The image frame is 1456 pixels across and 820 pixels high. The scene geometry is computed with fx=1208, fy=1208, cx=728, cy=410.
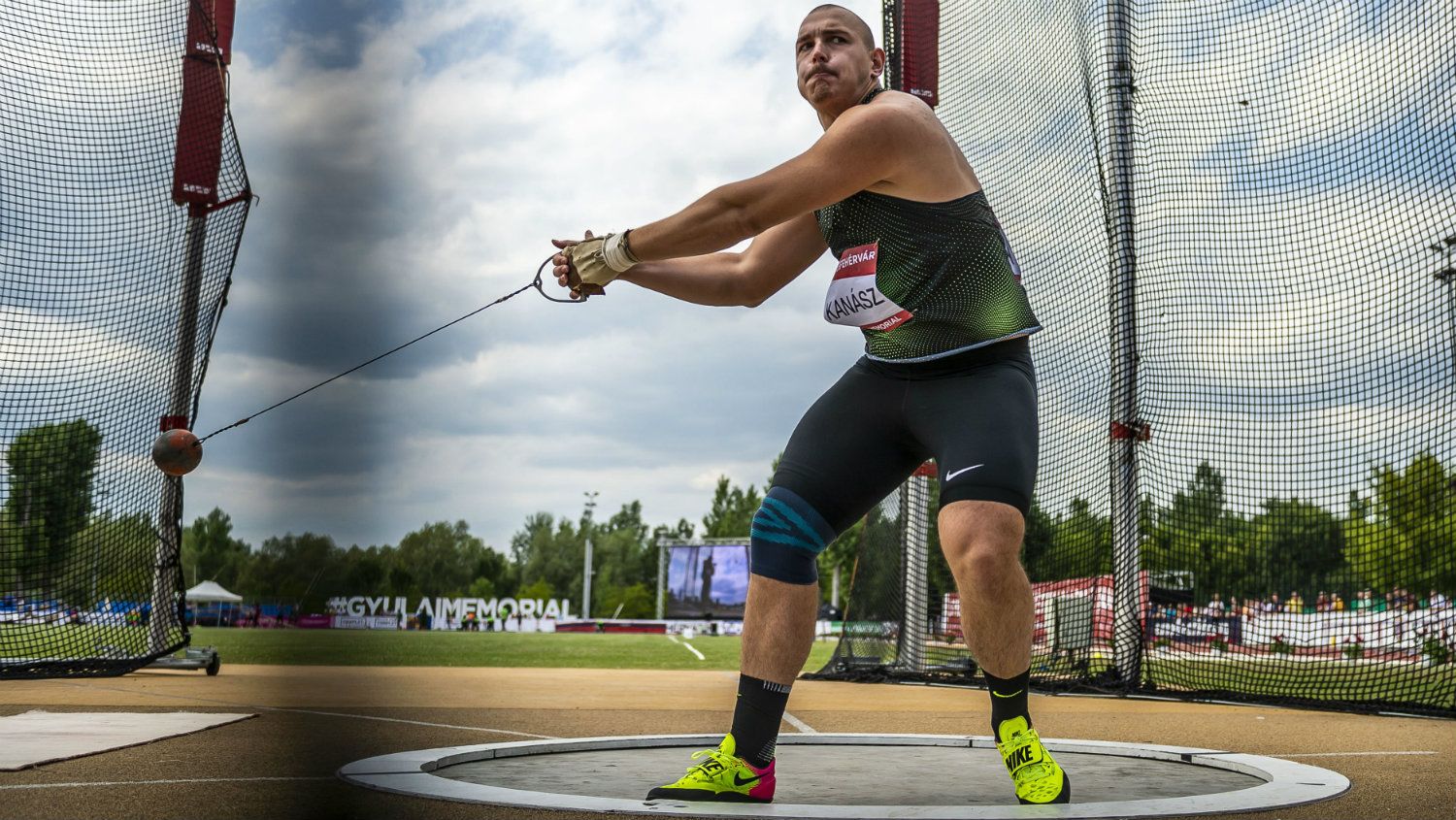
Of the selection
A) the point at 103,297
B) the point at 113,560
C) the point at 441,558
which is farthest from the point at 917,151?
the point at 113,560

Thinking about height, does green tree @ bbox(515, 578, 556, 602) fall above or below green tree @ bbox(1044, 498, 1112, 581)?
below

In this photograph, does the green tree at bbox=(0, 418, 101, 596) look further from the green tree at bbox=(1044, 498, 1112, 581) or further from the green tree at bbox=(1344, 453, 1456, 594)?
the green tree at bbox=(1344, 453, 1456, 594)

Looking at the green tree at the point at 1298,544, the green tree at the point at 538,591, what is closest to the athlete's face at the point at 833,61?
the green tree at the point at 1298,544

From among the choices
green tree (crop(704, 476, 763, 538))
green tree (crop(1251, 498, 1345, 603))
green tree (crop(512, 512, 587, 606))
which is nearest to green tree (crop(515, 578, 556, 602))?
green tree (crop(512, 512, 587, 606))

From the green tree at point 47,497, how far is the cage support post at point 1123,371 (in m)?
6.58

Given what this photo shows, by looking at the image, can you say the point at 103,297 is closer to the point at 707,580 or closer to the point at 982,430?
the point at 982,430

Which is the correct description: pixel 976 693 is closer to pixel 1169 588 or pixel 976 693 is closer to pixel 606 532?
pixel 1169 588

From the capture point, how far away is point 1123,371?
26.1 ft

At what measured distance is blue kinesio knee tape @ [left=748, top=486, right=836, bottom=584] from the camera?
301 cm

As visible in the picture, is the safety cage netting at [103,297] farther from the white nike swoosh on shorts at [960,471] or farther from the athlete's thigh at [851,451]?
the white nike swoosh on shorts at [960,471]

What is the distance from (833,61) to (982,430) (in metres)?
1.01

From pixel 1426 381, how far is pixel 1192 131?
2155 mm

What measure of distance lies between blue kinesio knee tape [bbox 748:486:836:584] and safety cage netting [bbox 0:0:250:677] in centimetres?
537

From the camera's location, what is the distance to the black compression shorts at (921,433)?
2805 millimetres
